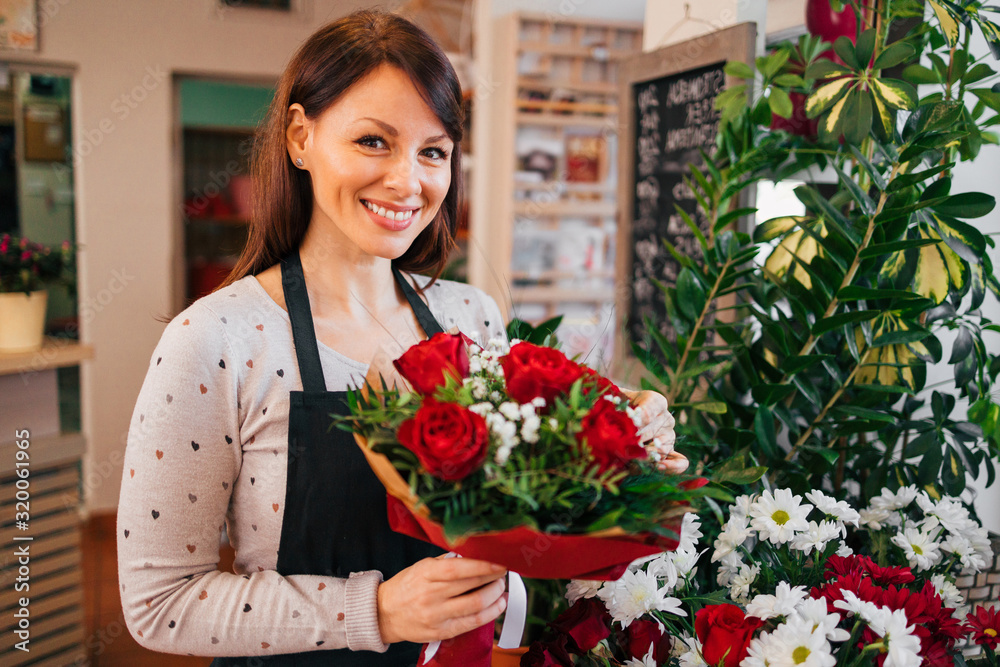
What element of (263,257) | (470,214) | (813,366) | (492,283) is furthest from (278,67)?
(813,366)

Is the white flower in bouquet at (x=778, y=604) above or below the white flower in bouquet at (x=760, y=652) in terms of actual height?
above

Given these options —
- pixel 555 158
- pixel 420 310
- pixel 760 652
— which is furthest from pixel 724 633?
pixel 555 158

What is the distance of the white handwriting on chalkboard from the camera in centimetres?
207

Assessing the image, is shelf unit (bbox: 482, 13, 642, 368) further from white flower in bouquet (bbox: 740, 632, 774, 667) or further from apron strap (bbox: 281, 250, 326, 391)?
white flower in bouquet (bbox: 740, 632, 774, 667)

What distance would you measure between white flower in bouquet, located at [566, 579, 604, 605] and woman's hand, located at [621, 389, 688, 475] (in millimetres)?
230

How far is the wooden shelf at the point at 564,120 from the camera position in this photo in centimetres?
411

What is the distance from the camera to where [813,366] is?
1.56m

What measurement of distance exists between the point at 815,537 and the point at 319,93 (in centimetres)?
103

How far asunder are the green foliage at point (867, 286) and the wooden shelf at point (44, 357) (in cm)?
214

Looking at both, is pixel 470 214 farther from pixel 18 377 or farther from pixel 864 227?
pixel 864 227

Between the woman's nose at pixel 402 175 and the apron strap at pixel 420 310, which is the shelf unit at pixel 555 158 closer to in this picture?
the apron strap at pixel 420 310

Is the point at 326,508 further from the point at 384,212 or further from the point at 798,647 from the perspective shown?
the point at 798,647

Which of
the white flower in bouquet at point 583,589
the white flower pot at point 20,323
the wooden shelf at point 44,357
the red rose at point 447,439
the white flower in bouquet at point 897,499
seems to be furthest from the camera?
the white flower pot at point 20,323

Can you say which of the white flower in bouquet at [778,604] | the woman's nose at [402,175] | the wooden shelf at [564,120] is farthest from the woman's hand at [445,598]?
the wooden shelf at [564,120]
